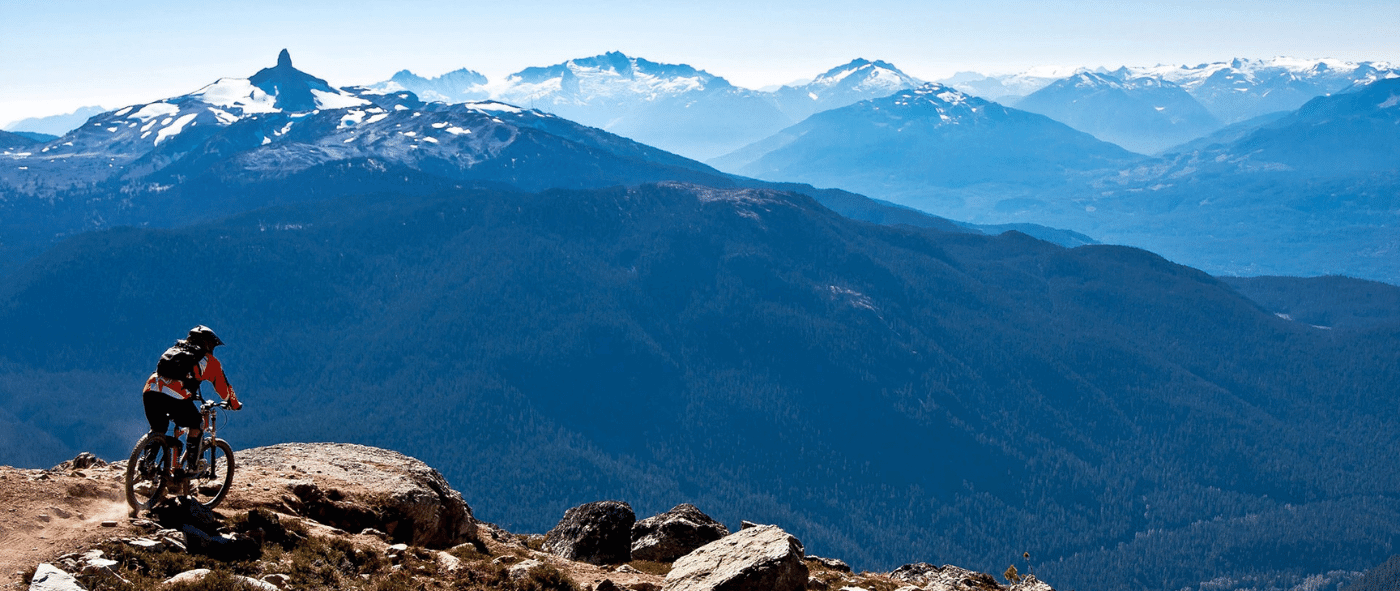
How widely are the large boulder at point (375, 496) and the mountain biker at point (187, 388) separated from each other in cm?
437

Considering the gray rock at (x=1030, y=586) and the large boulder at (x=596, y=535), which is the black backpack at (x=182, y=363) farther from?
the gray rock at (x=1030, y=586)

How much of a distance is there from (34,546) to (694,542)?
2214 centimetres

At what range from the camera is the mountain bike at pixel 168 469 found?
94.3 ft

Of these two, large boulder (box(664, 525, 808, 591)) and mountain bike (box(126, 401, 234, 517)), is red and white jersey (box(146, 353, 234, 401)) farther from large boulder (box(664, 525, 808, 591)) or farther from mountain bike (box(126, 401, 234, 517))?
large boulder (box(664, 525, 808, 591))

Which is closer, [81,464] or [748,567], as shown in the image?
[748,567]

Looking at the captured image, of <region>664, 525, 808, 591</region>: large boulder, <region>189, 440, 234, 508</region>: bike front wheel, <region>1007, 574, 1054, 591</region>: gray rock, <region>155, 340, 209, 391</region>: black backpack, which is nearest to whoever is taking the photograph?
<region>155, 340, 209, 391</region>: black backpack

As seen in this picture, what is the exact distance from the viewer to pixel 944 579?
4153 cm

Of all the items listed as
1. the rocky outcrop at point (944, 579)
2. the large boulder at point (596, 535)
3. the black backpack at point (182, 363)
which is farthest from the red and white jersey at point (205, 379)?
the rocky outcrop at point (944, 579)

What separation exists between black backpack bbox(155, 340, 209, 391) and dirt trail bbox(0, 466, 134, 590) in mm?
4327

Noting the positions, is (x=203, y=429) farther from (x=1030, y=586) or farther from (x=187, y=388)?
(x=1030, y=586)

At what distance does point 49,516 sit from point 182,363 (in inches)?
217

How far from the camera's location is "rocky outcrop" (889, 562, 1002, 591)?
1548 inches

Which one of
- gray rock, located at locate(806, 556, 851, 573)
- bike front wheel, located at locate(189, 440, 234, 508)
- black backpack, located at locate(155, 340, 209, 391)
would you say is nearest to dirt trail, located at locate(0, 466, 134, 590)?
bike front wheel, located at locate(189, 440, 234, 508)

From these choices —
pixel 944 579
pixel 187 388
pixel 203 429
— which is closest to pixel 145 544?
pixel 203 429
